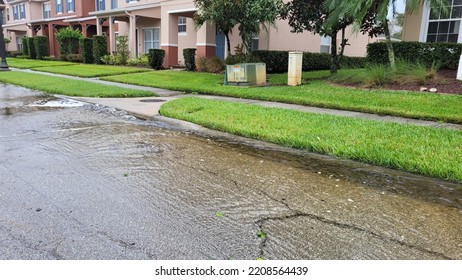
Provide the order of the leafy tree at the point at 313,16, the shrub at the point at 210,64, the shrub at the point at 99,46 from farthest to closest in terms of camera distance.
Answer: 1. the shrub at the point at 99,46
2. the shrub at the point at 210,64
3. the leafy tree at the point at 313,16

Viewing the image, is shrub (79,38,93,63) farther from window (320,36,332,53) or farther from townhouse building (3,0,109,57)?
window (320,36,332,53)

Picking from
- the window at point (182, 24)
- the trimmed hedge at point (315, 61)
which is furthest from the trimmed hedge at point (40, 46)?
the trimmed hedge at point (315, 61)

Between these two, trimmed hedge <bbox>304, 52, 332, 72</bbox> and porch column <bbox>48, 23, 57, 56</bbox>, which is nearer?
trimmed hedge <bbox>304, 52, 332, 72</bbox>

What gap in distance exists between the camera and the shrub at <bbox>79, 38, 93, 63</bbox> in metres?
27.2

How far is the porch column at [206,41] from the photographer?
20.3 metres

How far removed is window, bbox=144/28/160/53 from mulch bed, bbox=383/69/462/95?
1818cm

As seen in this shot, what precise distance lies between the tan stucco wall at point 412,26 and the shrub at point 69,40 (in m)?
24.3

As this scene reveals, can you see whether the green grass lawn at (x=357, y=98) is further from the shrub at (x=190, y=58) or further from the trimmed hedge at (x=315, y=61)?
the trimmed hedge at (x=315, y=61)

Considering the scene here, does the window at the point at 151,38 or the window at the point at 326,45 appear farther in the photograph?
the window at the point at 151,38

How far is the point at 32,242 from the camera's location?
3.00m

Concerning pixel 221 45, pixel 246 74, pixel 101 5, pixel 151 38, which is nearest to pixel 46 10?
pixel 101 5

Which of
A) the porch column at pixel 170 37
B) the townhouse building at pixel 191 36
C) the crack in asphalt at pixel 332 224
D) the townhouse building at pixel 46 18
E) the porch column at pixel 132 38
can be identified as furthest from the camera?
the townhouse building at pixel 46 18

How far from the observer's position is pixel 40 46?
33062mm

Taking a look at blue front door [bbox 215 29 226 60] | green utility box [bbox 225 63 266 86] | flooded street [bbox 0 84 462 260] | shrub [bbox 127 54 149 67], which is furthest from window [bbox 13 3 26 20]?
flooded street [bbox 0 84 462 260]
